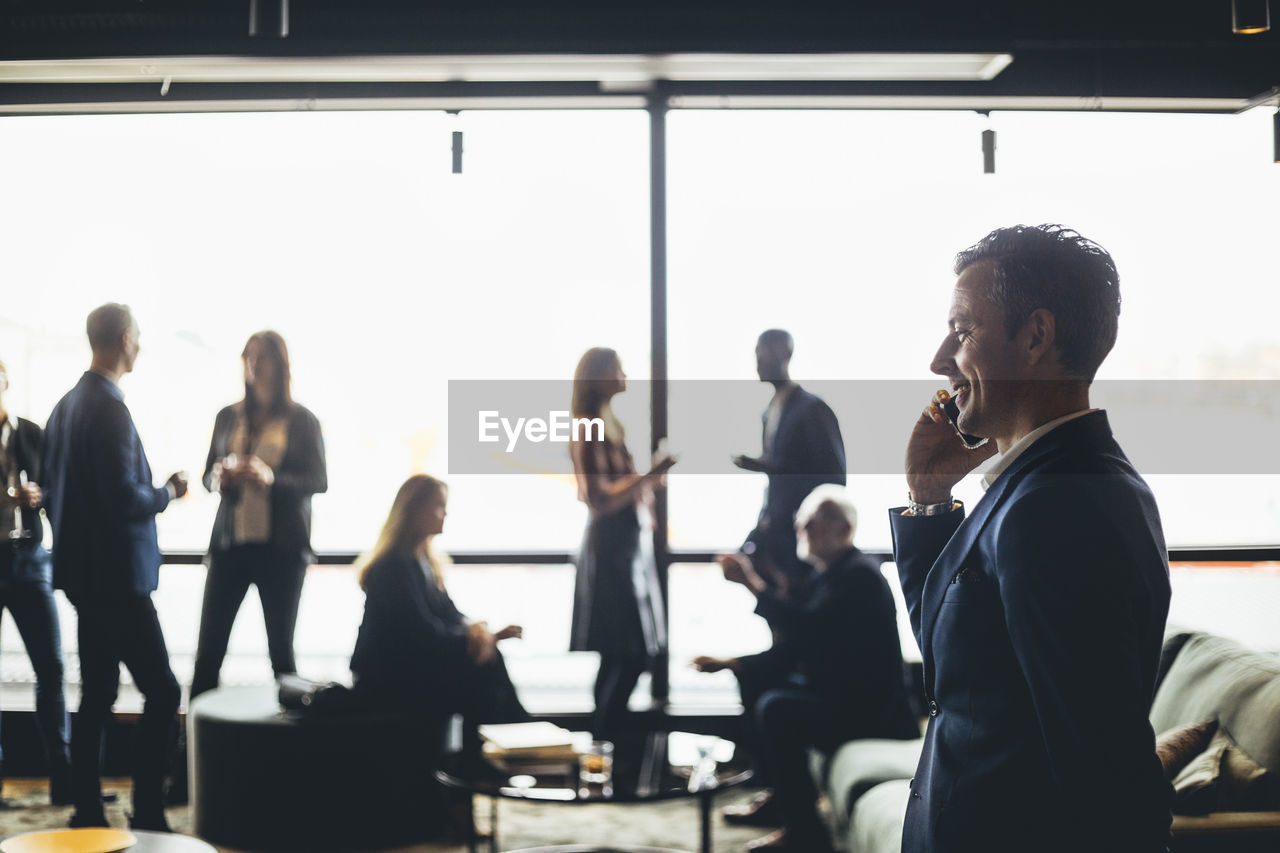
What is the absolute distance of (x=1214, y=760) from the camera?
92.3 inches

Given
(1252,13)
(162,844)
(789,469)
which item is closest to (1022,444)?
(162,844)

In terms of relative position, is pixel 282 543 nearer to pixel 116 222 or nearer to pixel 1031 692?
pixel 116 222

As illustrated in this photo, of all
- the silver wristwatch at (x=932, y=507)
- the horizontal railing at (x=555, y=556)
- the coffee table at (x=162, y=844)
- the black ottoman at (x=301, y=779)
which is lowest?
the black ottoman at (x=301, y=779)

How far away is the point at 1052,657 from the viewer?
3.22 ft

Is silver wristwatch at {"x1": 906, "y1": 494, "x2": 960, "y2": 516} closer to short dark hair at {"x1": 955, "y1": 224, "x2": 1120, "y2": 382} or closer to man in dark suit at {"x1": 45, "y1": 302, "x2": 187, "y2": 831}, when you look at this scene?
short dark hair at {"x1": 955, "y1": 224, "x2": 1120, "y2": 382}

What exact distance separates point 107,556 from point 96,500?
0.18 meters

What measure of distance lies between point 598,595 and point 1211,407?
2.83 metres

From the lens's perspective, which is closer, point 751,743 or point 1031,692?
point 1031,692

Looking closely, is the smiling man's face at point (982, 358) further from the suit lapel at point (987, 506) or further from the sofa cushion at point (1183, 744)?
the sofa cushion at point (1183, 744)

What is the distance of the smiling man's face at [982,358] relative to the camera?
1.15 metres

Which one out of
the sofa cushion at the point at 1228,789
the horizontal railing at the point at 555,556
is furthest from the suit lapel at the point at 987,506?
the horizontal railing at the point at 555,556

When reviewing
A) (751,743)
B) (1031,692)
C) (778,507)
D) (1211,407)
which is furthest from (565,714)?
(1031,692)

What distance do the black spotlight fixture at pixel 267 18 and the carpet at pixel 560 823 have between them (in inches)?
100

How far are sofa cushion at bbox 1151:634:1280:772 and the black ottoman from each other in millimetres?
2259
